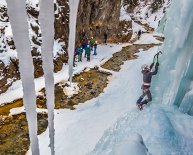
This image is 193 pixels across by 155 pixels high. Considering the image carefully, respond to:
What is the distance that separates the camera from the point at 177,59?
12.8m

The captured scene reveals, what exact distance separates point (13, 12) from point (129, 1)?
2452 inches

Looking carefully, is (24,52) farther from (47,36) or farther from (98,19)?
(98,19)

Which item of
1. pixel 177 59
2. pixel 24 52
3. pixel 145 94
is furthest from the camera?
pixel 145 94

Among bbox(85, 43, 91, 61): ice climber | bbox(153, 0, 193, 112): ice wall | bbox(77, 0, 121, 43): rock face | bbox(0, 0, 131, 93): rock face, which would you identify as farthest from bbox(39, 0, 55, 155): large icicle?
bbox(77, 0, 121, 43): rock face

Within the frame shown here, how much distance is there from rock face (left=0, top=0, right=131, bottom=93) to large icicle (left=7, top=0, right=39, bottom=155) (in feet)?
33.7

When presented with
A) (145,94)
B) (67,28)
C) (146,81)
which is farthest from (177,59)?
(67,28)

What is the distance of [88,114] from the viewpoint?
14.0 metres

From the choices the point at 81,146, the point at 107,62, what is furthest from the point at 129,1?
the point at 81,146

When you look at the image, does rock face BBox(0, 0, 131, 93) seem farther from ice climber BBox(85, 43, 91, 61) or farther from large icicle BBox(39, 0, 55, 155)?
large icicle BBox(39, 0, 55, 155)

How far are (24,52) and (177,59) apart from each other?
8.46 meters

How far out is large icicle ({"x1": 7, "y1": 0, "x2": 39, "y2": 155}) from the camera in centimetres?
522

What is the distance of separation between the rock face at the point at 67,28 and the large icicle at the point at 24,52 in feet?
33.7

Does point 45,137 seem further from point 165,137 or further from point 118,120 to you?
point 165,137

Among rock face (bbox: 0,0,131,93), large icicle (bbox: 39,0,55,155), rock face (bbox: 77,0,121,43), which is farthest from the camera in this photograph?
rock face (bbox: 77,0,121,43)
